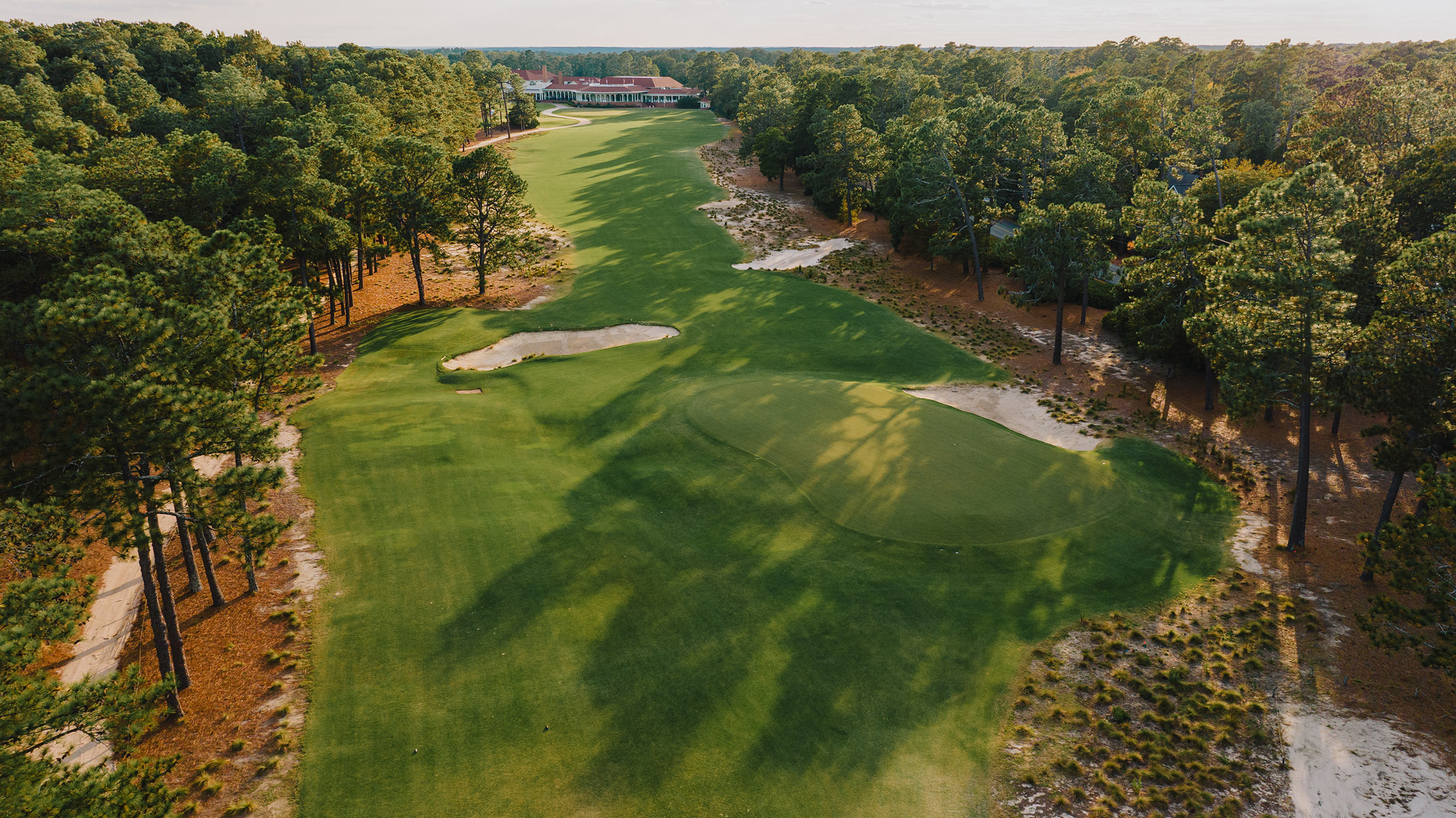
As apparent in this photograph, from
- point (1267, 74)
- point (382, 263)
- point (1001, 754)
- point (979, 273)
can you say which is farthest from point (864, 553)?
point (1267, 74)

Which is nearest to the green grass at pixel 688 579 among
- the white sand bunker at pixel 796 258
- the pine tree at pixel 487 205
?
the pine tree at pixel 487 205

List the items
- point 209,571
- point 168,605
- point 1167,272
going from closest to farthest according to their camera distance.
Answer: point 168,605 → point 209,571 → point 1167,272

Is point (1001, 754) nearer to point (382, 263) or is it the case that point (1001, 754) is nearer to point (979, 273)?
point (979, 273)

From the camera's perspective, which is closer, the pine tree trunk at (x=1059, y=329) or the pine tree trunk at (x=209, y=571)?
the pine tree trunk at (x=209, y=571)

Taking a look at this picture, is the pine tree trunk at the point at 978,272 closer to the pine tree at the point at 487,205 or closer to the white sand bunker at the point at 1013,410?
the white sand bunker at the point at 1013,410

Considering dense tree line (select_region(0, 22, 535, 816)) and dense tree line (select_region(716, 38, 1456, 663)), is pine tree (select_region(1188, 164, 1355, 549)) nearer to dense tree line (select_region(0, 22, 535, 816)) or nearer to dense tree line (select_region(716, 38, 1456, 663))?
dense tree line (select_region(716, 38, 1456, 663))

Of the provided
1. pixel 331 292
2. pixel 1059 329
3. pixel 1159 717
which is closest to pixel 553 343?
pixel 331 292

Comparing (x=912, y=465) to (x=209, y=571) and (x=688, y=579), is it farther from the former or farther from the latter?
(x=209, y=571)
